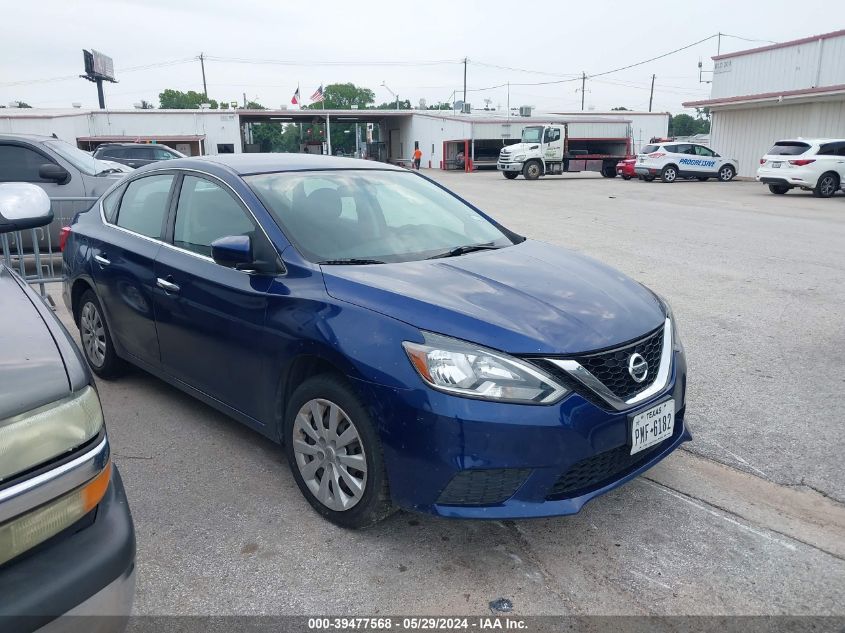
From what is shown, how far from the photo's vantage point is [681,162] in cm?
2773

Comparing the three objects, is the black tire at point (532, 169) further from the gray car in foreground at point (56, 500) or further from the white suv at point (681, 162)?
the gray car in foreground at point (56, 500)

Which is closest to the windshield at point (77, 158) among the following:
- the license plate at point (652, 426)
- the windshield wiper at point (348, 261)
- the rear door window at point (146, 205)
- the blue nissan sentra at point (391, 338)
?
the rear door window at point (146, 205)

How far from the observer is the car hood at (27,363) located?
5.46ft

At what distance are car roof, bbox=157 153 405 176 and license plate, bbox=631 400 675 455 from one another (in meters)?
2.31

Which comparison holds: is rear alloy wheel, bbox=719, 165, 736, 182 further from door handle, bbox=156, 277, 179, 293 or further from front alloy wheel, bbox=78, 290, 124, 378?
door handle, bbox=156, 277, 179, 293

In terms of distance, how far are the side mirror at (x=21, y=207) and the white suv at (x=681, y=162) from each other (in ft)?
91.1

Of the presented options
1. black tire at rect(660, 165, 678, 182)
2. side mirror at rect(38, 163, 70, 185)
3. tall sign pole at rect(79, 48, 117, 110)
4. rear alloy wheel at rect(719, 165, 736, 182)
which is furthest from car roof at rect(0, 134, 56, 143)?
tall sign pole at rect(79, 48, 117, 110)

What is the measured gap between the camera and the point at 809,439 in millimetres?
3861

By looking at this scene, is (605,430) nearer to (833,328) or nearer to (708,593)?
(708,593)

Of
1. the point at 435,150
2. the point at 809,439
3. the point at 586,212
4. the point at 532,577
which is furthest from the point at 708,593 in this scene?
the point at 435,150

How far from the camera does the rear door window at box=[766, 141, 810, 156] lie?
1997 centimetres

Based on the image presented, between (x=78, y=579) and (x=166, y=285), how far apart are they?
2367 mm

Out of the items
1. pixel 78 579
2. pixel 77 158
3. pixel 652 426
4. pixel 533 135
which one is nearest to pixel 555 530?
pixel 652 426

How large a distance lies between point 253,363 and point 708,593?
2.23 metres
